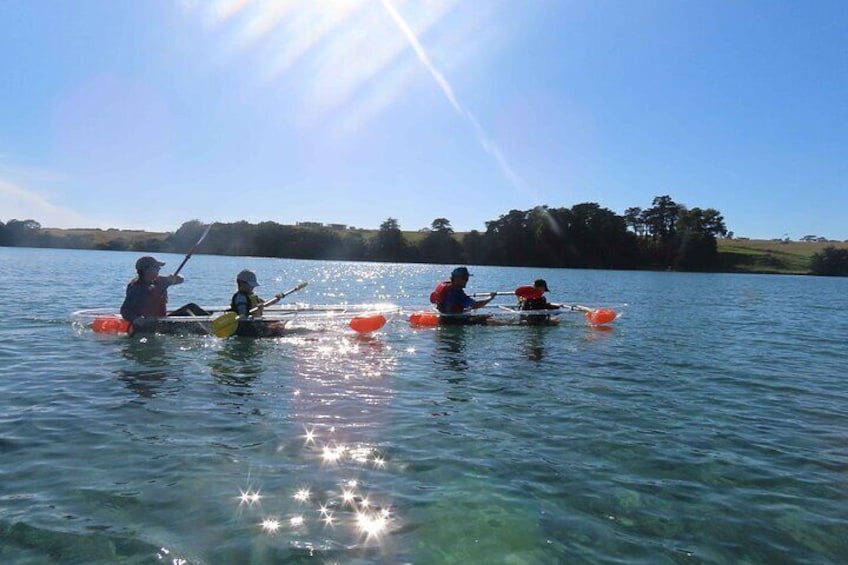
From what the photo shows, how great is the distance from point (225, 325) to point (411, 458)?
435 inches

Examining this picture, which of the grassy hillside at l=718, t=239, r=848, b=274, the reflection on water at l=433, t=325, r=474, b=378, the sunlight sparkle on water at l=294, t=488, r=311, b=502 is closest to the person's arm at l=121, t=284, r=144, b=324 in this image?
the reflection on water at l=433, t=325, r=474, b=378

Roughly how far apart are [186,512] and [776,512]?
6736 millimetres

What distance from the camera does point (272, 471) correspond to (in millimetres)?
7340

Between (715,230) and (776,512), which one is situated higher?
(715,230)

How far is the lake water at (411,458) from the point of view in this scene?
18.9 feet

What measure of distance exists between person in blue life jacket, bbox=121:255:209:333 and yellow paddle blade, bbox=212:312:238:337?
1.74 m

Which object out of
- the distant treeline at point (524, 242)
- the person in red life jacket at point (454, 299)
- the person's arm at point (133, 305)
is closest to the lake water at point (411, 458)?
the person's arm at point (133, 305)

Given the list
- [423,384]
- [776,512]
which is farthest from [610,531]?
[423,384]

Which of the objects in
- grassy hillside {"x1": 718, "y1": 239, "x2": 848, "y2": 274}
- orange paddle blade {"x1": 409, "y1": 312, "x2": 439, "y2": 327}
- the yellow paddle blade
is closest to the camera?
the yellow paddle blade

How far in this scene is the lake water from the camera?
5.75m

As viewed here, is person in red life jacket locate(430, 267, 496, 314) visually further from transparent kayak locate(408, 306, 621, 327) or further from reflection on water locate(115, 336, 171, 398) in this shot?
reflection on water locate(115, 336, 171, 398)

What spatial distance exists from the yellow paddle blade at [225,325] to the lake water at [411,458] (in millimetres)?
1244

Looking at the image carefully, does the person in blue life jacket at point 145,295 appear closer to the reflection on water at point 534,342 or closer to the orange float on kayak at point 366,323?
the orange float on kayak at point 366,323

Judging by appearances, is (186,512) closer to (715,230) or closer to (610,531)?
(610,531)
